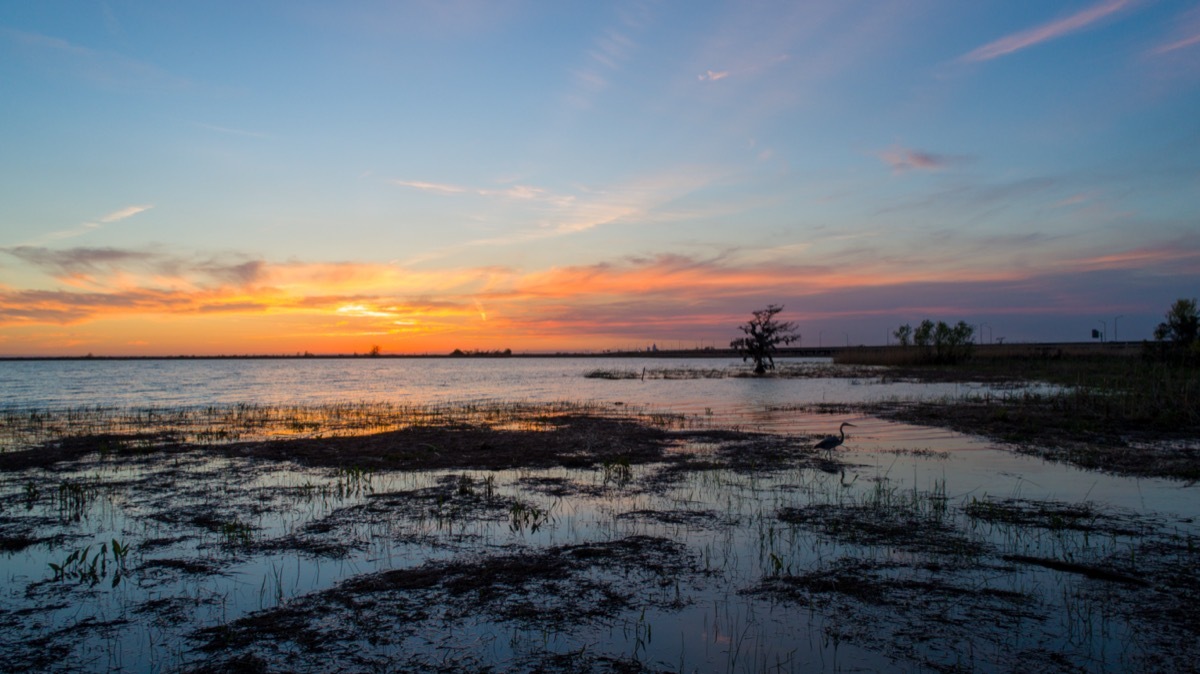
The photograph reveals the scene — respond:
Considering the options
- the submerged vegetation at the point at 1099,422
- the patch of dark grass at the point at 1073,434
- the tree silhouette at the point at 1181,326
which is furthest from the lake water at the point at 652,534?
the tree silhouette at the point at 1181,326

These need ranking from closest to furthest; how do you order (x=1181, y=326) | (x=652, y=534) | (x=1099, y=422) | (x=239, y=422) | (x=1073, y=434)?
(x=652, y=534)
(x=1073, y=434)
(x=1099, y=422)
(x=239, y=422)
(x=1181, y=326)

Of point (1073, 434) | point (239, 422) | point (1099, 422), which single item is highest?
point (1099, 422)

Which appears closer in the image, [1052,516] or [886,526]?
[886,526]

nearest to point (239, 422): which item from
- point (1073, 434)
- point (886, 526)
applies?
point (886, 526)

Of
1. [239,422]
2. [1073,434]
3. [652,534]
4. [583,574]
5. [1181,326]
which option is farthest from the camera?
[1181,326]

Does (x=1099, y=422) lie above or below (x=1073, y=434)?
above

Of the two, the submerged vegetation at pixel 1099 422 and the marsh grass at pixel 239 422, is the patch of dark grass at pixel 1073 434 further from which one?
the marsh grass at pixel 239 422

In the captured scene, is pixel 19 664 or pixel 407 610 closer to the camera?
pixel 19 664

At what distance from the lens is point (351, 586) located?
24.3 feet

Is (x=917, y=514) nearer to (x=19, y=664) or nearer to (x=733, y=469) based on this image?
(x=733, y=469)

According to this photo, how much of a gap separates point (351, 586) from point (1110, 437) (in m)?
20.0

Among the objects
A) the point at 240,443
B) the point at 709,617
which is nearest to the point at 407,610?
the point at 709,617

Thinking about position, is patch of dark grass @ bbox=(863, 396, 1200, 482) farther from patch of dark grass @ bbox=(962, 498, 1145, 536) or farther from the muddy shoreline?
the muddy shoreline

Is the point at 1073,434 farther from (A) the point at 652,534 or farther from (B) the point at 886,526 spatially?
(A) the point at 652,534
